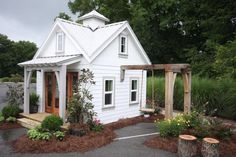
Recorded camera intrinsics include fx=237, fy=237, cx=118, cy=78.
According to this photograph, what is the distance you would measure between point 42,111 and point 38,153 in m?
5.50

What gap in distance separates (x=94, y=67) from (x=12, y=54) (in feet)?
142

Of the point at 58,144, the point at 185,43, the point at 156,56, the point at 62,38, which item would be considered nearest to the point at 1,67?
the point at 156,56

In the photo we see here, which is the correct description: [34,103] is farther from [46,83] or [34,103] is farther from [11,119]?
[11,119]

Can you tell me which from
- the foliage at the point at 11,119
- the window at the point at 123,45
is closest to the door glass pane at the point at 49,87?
the foliage at the point at 11,119

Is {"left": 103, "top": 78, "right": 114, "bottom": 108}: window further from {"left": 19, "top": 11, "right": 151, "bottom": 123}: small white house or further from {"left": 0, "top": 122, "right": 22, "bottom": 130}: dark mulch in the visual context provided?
{"left": 0, "top": 122, "right": 22, "bottom": 130}: dark mulch

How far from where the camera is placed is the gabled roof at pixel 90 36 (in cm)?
1043

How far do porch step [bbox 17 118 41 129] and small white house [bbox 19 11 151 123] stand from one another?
964 mm

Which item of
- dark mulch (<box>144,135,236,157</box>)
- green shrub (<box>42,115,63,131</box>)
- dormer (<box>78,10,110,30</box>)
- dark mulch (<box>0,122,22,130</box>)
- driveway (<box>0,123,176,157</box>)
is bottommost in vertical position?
driveway (<box>0,123,176,157</box>)

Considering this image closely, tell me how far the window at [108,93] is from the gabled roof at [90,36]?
157cm

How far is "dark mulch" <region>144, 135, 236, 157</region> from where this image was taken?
7.32 m

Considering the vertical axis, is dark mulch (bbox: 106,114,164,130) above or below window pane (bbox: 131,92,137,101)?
below

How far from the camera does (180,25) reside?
24.1 meters

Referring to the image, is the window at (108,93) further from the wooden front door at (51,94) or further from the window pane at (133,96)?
the wooden front door at (51,94)

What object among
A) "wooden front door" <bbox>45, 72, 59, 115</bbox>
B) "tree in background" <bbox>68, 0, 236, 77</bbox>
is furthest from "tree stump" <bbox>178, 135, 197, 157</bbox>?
"tree in background" <bbox>68, 0, 236, 77</bbox>
